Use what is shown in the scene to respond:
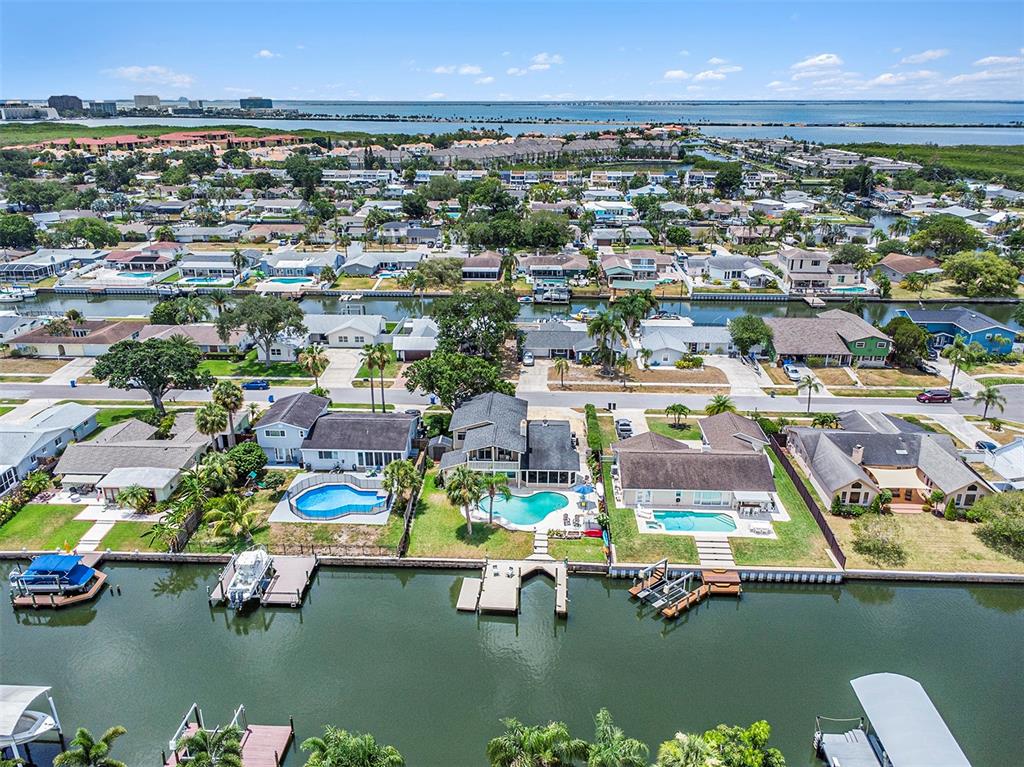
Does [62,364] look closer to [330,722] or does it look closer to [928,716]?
[330,722]

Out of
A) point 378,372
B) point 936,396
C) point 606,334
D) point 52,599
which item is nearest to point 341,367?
point 378,372

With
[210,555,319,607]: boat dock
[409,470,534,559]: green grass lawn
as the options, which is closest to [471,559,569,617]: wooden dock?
[409,470,534,559]: green grass lawn

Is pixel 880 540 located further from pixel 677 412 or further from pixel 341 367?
pixel 341 367

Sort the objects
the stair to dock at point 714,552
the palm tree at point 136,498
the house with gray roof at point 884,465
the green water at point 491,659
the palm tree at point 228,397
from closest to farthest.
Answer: the green water at point 491,659 < the stair to dock at point 714,552 < the palm tree at point 136,498 < the house with gray roof at point 884,465 < the palm tree at point 228,397

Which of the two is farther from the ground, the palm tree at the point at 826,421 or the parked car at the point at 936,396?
the palm tree at the point at 826,421

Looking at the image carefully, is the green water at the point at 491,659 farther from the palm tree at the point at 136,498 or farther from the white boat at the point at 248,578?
the palm tree at the point at 136,498

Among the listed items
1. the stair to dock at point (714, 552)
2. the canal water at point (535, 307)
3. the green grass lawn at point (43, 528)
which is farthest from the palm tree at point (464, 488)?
the canal water at point (535, 307)

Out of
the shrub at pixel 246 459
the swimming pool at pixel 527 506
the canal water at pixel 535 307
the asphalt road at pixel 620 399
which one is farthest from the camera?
the canal water at pixel 535 307
